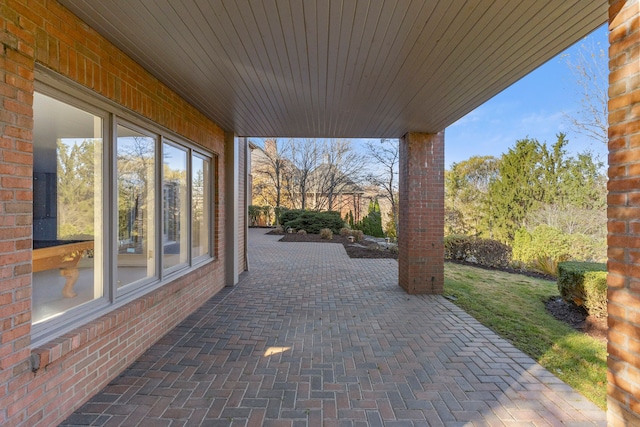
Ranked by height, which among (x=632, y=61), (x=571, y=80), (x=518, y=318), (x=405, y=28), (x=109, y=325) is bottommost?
(x=518, y=318)

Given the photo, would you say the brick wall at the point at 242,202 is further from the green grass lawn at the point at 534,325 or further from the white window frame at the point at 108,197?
the green grass lawn at the point at 534,325

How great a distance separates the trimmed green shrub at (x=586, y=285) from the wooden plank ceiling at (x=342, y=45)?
2.77 metres

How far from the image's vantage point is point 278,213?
20.0m

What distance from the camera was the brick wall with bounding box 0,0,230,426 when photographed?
5.42 ft

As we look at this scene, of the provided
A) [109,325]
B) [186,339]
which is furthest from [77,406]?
[186,339]

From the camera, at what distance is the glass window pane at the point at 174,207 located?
146 inches

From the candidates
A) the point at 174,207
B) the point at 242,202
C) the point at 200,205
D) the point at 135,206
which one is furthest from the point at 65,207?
the point at 242,202

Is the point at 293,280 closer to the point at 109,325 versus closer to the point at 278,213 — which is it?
the point at 109,325

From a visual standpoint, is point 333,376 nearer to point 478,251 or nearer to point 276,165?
point 478,251

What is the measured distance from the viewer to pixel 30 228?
6.06 feet

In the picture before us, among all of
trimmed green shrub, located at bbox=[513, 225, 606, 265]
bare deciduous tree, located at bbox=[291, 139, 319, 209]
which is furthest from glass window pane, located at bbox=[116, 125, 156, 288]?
bare deciduous tree, located at bbox=[291, 139, 319, 209]

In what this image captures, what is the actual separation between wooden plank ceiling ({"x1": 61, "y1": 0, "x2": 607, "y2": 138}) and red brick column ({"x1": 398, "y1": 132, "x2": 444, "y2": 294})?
4.28 feet

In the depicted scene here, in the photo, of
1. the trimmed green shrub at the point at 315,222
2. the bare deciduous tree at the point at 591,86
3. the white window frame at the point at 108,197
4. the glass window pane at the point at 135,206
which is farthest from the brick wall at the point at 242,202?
the trimmed green shrub at the point at 315,222

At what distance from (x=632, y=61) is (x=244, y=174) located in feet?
20.9
